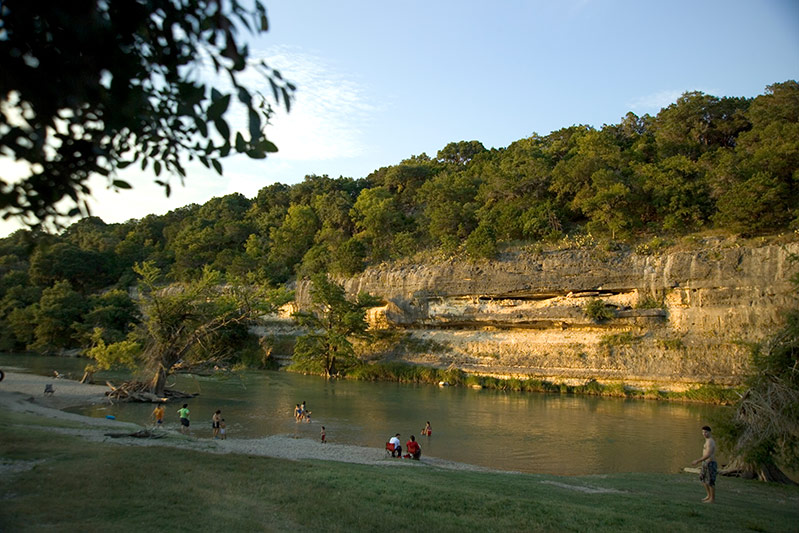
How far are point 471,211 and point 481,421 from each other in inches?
1285

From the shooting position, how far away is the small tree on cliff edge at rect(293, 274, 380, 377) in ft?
139

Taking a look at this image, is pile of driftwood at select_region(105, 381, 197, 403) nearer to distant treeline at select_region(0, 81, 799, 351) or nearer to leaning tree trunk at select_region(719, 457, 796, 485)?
distant treeline at select_region(0, 81, 799, 351)

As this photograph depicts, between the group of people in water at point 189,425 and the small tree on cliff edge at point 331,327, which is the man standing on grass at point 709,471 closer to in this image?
the group of people in water at point 189,425

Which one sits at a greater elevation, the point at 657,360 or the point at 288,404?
the point at 657,360

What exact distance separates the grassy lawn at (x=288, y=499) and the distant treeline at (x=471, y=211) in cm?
2347

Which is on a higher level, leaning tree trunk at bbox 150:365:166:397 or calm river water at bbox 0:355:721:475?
leaning tree trunk at bbox 150:365:166:397

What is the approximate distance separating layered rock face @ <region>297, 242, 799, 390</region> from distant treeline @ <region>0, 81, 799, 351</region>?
12.2 feet

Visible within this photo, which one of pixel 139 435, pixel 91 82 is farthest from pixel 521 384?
pixel 91 82

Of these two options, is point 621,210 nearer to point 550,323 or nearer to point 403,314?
point 550,323

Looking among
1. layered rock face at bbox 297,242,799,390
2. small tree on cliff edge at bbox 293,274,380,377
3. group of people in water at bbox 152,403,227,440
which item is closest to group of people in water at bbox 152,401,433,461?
group of people in water at bbox 152,403,227,440

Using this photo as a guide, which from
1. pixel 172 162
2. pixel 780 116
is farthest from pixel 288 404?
pixel 780 116

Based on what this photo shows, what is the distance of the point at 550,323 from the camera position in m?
38.7

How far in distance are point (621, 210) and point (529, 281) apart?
9862mm

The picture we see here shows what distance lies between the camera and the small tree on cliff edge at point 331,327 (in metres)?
42.4
